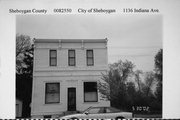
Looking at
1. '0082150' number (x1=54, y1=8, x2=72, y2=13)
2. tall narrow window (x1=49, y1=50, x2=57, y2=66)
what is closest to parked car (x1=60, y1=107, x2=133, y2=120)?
tall narrow window (x1=49, y1=50, x2=57, y2=66)

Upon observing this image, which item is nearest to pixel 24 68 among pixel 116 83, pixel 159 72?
pixel 116 83

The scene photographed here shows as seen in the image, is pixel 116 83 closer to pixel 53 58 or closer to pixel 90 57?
pixel 90 57

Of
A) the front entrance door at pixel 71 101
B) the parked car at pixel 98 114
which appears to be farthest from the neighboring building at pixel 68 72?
the parked car at pixel 98 114

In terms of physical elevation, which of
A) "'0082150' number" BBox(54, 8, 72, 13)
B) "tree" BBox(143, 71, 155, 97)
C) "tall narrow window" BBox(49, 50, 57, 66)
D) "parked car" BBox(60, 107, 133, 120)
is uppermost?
"'0082150' number" BBox(54, 8, 72, 13)

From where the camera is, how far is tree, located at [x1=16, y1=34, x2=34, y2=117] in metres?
6.22

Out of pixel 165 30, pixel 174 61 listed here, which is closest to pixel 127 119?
pixel 174 61

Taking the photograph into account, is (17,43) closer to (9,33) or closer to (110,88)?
(9,33)

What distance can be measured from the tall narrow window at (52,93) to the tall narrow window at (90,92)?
590 mm

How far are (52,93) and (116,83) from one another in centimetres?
138

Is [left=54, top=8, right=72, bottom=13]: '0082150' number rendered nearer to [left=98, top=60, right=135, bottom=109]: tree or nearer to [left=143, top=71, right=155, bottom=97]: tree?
[left=98, top=60, right=135, bottom=109]: tree

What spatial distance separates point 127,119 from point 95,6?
8.18 feet

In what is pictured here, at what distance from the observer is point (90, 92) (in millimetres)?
6367

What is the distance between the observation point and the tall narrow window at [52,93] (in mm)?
6289

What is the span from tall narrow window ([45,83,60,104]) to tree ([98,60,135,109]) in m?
0.90
